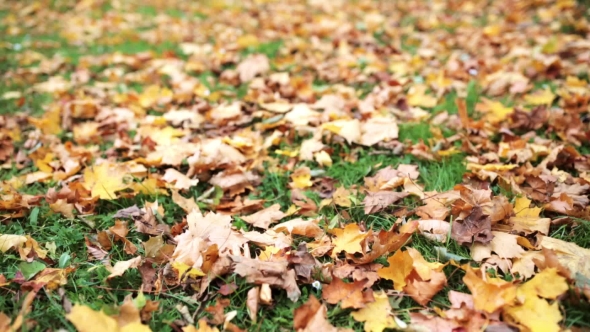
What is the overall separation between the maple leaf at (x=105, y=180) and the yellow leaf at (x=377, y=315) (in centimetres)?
123

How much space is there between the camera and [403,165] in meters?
2.07

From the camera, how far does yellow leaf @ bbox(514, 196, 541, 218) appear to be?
163 centimetres

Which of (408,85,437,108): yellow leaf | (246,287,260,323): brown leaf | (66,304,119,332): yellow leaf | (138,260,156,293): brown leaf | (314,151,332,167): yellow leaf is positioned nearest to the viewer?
(66,304,119,332): yellow leaf

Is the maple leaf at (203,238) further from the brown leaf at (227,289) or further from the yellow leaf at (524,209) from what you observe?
the yellow leaf at (524,209)

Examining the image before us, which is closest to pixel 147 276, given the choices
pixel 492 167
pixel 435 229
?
pixel 435 229

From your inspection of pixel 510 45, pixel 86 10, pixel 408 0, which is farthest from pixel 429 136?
pixel 86 10

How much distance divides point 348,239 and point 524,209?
71 centimetres

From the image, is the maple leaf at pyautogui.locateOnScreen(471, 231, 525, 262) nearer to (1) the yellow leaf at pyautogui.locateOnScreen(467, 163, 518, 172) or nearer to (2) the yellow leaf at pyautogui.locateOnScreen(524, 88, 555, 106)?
(1) the yellow leaf at pyautogui.locateOnScreen(467, 163, 518, 172)

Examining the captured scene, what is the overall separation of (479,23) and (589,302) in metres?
3.76

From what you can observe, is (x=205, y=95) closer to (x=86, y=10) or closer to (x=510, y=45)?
(x=510, y=45)

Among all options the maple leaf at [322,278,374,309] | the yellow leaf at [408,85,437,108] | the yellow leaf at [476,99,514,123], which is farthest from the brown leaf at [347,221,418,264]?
the yellow leaf at [408,85,437,108]

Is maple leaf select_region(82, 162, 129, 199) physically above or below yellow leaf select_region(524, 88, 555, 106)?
below

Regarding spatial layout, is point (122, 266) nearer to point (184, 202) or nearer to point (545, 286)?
point (184, 202)

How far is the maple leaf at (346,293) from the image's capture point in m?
1.37
